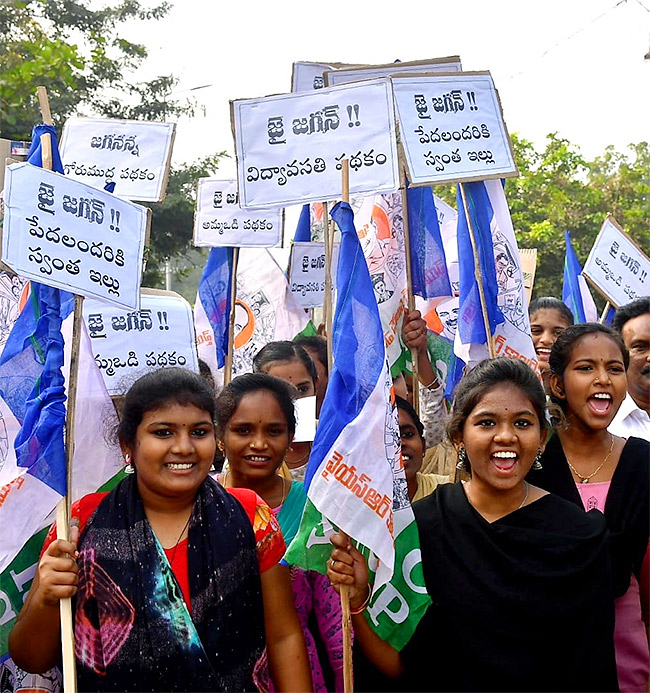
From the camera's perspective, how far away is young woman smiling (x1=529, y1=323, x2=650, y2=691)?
2.96 metres

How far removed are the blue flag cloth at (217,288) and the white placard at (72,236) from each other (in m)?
3.08

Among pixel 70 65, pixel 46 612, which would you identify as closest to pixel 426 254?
pixel 46 612

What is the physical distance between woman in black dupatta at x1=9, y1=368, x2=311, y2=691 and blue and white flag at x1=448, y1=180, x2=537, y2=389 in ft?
5.92

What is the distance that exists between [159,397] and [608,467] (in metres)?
1.52

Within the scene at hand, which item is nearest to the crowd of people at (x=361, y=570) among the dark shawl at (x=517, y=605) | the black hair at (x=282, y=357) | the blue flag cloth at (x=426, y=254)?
the dark shawl at (x=517, y=605)

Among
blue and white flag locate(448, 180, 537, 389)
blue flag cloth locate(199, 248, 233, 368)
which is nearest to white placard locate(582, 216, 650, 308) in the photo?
blue and white flag locate(448, 180, 537, 389)

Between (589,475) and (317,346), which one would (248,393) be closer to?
(589,475)

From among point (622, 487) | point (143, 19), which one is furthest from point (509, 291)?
point (143, 19)

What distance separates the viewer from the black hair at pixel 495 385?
290cm

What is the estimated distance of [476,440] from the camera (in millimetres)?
2846

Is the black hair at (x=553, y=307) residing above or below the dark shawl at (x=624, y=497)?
above

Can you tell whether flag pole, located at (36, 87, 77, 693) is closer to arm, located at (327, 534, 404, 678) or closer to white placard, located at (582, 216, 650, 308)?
arm, located at (327, 534, 404, 678)

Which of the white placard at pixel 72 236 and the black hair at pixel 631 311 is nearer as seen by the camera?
the white placard at pixel 72 236

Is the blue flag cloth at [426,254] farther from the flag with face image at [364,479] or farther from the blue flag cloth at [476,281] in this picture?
the flag with face image at [364,479]
